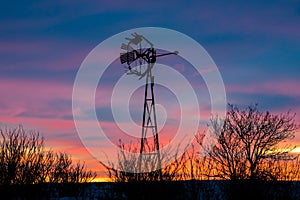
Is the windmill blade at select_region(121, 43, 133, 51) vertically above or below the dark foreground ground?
above

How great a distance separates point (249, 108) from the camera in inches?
1843

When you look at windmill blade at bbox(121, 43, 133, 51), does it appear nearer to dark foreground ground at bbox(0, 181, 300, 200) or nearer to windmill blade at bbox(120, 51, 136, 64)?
windmill blade at bbox(120, 51, 136, 64)

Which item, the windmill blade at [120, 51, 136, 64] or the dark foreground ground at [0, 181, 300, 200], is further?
the windmill blade at [120, 51, 136, 64]

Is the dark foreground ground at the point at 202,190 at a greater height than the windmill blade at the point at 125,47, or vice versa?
the windmill blade at the point at 125,47

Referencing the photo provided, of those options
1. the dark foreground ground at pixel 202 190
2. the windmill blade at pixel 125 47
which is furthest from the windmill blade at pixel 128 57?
the dark foreground ground at pixel 202 190

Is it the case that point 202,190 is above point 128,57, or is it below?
below

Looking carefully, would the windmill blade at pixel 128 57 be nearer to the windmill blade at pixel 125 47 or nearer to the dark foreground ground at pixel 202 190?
the windmill blade at pixel 125 47

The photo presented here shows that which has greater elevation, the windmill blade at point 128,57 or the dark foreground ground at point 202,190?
the windmill blade at point 128,57

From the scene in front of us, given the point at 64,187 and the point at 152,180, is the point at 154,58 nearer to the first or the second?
the point at 64,187

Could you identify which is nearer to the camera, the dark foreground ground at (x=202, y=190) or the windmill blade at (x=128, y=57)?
the dark foreground ground at (x=202, y=190)

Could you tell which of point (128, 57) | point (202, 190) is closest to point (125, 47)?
point (128, 57)

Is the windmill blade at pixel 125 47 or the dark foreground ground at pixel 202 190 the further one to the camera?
the windmill blade at pixel 125 47

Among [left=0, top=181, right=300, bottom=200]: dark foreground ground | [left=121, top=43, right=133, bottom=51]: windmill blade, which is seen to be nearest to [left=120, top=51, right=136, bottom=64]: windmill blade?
[left=121, top=43, right=133, bottom=51]: windmill blade

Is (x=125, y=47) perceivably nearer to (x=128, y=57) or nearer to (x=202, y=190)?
(x=128, y=57)
